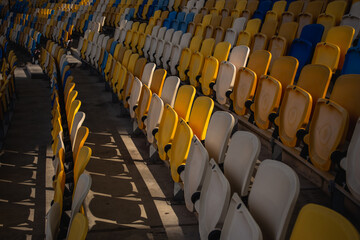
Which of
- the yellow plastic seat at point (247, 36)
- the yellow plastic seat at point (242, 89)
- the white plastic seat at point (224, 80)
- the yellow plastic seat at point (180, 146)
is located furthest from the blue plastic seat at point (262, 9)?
the yellow plastic seat at point (180, 146)

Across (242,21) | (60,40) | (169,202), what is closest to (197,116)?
(169,202)

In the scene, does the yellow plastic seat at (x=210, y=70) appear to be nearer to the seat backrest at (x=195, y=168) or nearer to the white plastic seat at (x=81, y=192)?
the seat backrest at (x=195, y=168)

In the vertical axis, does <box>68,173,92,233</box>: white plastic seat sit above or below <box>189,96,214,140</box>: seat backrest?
below

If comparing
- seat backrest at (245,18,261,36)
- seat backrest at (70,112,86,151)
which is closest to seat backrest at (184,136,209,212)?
seat backrest at (70,112,86,151)

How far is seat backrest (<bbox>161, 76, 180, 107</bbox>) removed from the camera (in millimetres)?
1464

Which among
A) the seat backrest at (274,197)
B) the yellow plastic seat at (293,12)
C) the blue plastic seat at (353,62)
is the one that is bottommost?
the seat backrest at (274,197)

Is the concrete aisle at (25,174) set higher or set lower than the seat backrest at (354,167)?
lower

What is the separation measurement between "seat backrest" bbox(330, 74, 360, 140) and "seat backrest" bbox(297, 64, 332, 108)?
68 mm

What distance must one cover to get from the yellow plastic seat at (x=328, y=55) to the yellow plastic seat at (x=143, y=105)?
0.75 metres

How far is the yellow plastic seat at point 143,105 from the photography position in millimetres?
A: 1599

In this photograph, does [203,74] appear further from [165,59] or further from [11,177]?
[11,177]

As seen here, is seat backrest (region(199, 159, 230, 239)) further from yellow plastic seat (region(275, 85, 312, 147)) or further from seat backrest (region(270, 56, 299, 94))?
seat backrest (region(270, 56, 299, 94))

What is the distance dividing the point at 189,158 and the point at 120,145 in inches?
28.5

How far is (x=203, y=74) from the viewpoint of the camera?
5.98ft
